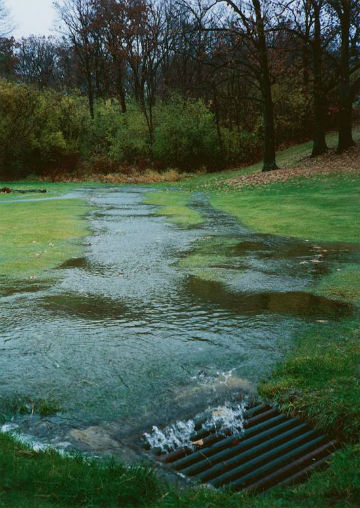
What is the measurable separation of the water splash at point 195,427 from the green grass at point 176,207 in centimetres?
1033

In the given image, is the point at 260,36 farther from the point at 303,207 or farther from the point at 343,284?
the point at 343,284

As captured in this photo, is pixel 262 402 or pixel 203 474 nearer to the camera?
pixel 203 474

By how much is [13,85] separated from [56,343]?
34427mm

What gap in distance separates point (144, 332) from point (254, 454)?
244 centimetres

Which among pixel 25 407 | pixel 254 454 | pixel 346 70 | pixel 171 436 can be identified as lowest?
pixel 254 454

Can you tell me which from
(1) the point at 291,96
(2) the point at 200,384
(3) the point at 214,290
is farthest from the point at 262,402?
(1) the point at 291,96

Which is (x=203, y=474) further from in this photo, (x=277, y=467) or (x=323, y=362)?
(x=323, y=362)

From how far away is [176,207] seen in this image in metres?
18.4

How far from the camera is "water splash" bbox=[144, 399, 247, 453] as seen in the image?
3.68 meters

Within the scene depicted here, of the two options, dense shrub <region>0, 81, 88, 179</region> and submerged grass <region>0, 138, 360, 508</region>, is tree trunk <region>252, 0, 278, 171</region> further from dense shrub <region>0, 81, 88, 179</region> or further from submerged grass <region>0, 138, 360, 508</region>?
submerged grass <region>0, 138, 360, 508</region>

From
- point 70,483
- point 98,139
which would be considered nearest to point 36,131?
point 98,139

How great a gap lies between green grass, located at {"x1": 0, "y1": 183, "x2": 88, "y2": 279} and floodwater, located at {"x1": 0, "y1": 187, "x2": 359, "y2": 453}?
1.65 feet

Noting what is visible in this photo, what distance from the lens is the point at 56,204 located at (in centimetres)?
1962

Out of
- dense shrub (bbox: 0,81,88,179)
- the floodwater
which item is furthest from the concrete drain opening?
dense shrub (bbox: 0,81,88,179)
